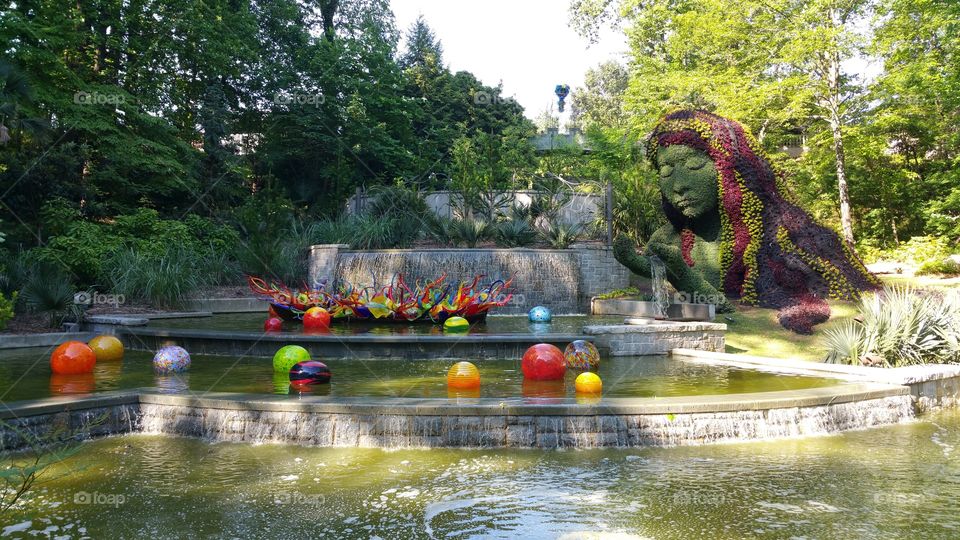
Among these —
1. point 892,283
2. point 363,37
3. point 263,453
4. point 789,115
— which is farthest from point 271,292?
point 363,37

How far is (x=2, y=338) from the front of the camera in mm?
11891

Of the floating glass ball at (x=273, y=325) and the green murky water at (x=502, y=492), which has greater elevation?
the floating glass ball at (x=273, y=325)

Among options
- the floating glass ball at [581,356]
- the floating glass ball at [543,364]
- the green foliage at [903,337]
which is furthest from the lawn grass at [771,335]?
the floating glass ball at [543,364]

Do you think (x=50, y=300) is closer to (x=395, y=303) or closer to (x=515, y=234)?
(x=395, y=303)

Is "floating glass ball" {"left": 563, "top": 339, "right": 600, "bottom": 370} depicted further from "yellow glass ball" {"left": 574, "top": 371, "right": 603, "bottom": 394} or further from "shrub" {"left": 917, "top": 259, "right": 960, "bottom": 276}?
"shrub" {"left": 917, "top": 259, "right": 960, "bottom": 276}

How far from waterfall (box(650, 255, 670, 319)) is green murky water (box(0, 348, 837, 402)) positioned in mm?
3361

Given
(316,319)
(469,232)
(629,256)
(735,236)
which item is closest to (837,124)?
(735,236)

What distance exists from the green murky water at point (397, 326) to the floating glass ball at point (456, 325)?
155 mm

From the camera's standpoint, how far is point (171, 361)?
9.12 metres

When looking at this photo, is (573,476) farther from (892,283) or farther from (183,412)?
(892,283)

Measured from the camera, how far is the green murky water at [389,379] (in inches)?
305

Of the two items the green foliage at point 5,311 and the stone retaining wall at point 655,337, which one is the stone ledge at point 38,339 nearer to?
the green foliage at point 5,311

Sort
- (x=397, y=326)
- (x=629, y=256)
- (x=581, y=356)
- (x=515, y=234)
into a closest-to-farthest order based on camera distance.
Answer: (x=581, y=356)
(x=397, y=326)
(x=629, y=256)
(x=515, y=234)

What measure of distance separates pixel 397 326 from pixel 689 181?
706cm
